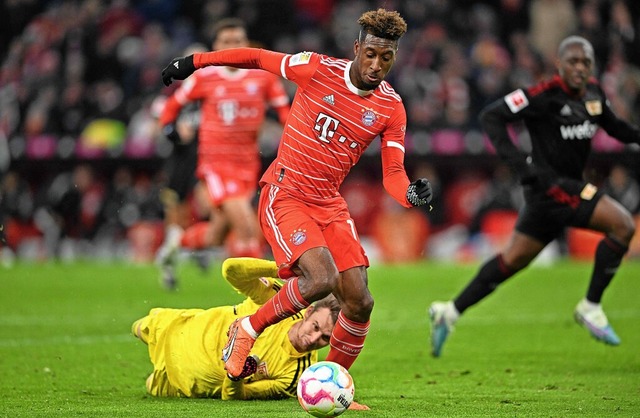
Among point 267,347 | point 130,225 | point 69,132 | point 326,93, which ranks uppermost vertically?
point 326,93

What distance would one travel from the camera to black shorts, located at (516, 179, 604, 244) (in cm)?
867

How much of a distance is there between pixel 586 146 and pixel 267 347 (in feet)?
11.8

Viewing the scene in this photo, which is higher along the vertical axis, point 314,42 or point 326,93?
point 326,93

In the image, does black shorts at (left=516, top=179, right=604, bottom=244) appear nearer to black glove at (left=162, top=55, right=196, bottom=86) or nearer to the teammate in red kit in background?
black glove at (left=162, top=55, right=196, bottom=86)

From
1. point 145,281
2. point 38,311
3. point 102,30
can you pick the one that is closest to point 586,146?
point 38,311

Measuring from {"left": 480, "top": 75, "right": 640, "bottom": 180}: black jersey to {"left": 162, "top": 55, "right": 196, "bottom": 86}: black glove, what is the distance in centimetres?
291

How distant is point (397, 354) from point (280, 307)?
9.59 ft

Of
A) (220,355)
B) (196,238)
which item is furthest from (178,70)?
(196,238)

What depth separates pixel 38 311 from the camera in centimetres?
1186

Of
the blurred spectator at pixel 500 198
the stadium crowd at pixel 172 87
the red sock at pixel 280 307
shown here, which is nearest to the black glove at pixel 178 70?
the red sock at pixel 280 307

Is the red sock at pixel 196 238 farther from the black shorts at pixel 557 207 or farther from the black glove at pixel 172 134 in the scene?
the black shorts at pixel 557 207

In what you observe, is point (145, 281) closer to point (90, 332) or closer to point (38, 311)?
point (38, 311)

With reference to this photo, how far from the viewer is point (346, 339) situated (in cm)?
659

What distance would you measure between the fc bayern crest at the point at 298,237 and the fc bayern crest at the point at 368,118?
803mm
